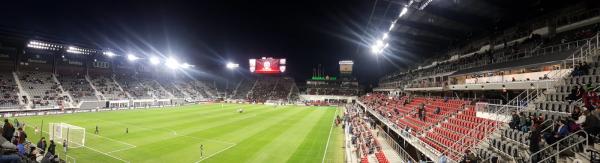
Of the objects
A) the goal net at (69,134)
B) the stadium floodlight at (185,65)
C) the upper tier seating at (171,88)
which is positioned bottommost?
the goal net at (69,134)

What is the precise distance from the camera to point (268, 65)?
95938 millimetres

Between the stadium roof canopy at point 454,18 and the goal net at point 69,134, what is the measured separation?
28.1 metres

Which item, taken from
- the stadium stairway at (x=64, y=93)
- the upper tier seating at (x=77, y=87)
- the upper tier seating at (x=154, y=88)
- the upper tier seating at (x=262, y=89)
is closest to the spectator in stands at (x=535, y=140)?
the stadium stairway at (x=64, y=93)

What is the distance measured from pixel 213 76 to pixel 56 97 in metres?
60.3

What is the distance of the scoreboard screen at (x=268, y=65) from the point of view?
3750 inches

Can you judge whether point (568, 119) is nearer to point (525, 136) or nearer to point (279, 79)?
point (525, 136)

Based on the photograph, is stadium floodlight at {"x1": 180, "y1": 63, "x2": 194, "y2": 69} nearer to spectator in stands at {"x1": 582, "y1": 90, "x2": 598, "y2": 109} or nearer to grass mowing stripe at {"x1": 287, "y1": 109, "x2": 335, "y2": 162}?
grass mowing stripe at {"x1": 287, "y1": 109, "x2": 335, "y2": 162}

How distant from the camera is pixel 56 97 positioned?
52938mm

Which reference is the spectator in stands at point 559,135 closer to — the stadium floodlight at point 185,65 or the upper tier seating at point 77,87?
the upper tier seating at point 77,87

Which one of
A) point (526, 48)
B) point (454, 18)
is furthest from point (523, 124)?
point (454, 18)

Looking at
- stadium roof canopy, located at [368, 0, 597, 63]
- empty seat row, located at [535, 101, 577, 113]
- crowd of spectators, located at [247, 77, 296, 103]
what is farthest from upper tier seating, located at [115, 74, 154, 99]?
empty seat row, located at [535, 101, 577, 113]

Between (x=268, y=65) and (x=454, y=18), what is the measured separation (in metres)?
66.2

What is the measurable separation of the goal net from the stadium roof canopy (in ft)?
92.2

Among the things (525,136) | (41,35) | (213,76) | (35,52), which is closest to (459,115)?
(525,136)
